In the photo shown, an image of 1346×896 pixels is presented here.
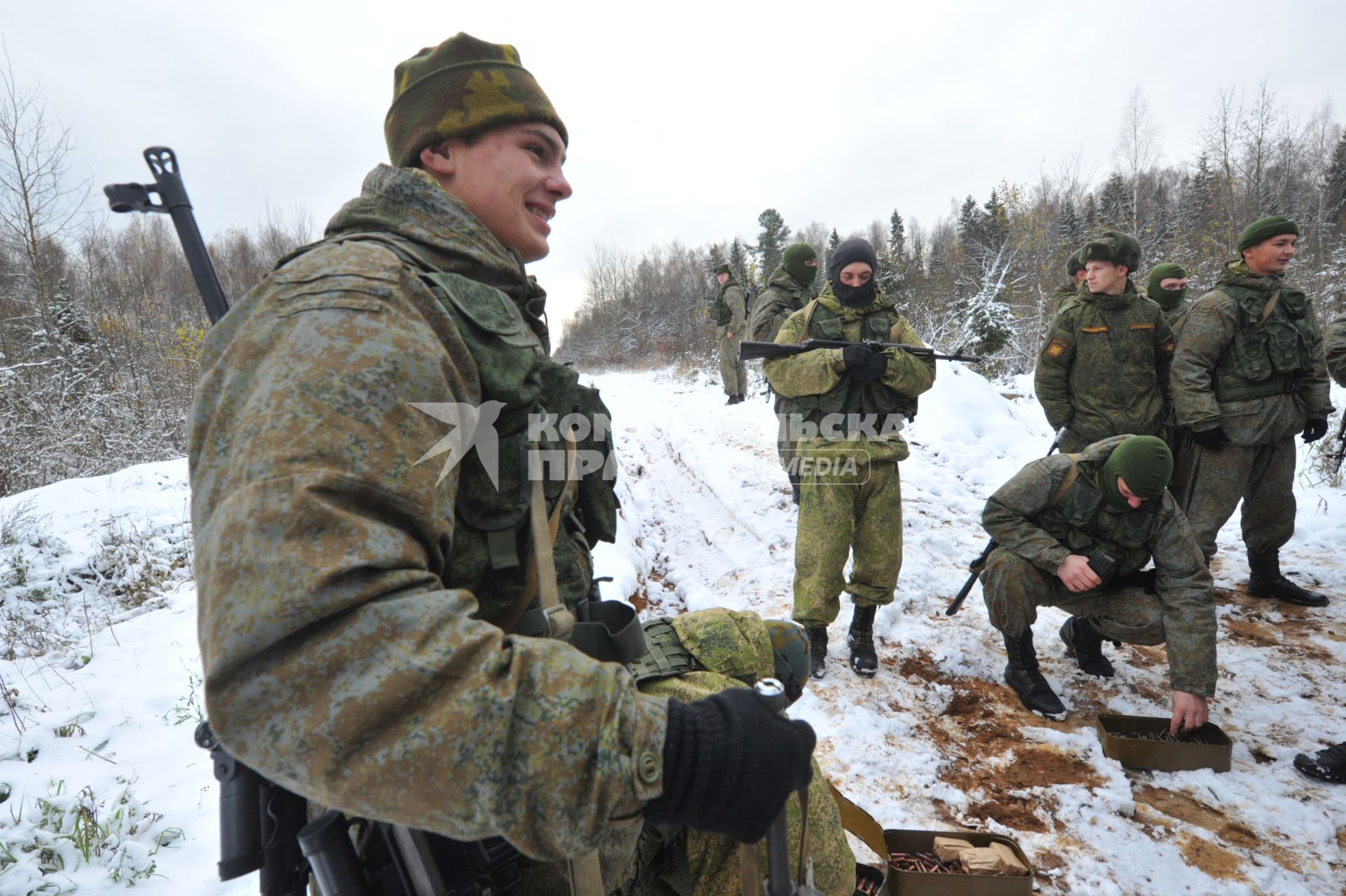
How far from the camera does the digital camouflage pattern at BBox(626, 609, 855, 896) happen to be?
154cm

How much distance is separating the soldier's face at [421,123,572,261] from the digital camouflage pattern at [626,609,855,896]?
1.17 meters

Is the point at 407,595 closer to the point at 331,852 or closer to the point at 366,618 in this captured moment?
the point at 366,618

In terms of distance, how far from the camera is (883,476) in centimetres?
385

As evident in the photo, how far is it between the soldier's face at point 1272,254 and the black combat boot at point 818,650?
13.4ft

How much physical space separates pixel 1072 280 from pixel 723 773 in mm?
7271

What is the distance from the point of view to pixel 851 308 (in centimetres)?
405

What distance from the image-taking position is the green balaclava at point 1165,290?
20.5 ft

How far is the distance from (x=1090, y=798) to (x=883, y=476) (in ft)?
6.05

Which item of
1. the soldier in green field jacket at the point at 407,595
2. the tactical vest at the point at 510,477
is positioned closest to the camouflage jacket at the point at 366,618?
the soldier in green field jacket at the point at 407,595

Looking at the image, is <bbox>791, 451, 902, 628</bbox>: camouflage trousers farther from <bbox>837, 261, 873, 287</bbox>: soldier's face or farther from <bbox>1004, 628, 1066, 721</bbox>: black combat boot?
<bbox>837, 261, 873, 287</bbox>: soldier's face

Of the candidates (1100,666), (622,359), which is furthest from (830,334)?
(622,359)

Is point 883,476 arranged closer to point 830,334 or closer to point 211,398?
point 830,334

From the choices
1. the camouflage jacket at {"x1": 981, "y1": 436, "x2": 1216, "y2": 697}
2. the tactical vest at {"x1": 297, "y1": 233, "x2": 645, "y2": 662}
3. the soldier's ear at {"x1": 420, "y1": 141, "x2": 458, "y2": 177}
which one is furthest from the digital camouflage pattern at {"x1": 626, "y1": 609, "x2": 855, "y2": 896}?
the camouflage jacket at {"x1": 981, "y1": 436, "x2": 1216, "y2": 697}

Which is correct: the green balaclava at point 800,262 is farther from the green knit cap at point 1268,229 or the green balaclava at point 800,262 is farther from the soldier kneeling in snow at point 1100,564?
the soldier kneeling in snow at point 1100,564
